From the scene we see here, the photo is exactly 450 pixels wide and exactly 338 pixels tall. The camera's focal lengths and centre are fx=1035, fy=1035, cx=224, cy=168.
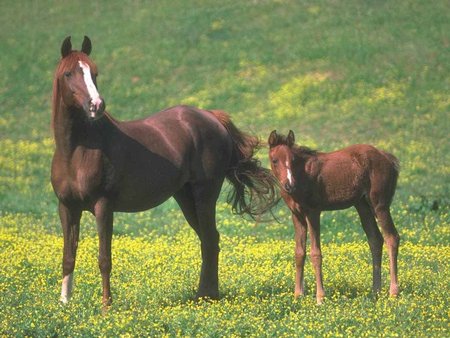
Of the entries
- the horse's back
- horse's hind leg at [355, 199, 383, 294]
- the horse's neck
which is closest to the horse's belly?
the horse's back

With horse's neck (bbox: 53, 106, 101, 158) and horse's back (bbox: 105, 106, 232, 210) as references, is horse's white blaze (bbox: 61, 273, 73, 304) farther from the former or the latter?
horse's neck (bbox: 53, 106, 101, 158)

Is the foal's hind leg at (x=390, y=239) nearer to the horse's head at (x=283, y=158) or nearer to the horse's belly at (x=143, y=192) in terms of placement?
the horse's head at (x=283, y=158)

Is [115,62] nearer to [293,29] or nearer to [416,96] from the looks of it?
[293,29]

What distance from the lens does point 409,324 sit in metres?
10.9

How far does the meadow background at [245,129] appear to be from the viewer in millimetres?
11680

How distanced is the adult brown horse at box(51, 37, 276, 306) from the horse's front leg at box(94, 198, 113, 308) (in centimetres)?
1

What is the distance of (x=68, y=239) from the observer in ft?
40.3

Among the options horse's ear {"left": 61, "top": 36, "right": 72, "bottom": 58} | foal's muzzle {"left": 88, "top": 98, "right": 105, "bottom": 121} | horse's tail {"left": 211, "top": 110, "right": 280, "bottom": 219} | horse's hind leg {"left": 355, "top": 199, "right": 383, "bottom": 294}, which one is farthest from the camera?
horse's tail {"left": 211, "top": 110, "right": 280, "bottom": 219}

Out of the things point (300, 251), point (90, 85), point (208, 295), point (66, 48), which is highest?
point (66, 48)

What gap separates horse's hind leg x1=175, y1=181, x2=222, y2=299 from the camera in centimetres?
1320

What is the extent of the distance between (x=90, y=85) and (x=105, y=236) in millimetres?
1765

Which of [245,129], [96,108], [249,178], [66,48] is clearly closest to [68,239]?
[96,108]

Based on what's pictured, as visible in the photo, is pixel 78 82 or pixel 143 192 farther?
pixel 143 192

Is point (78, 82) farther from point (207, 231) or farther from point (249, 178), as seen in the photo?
point (249, 178)
